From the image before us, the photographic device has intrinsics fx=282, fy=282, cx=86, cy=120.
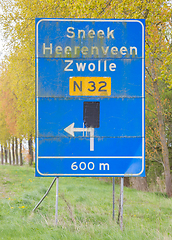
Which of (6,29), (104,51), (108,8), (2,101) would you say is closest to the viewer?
(104,51)

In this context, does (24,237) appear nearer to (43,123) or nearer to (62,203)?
(43,123)

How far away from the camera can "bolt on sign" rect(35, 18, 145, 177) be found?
179 inches

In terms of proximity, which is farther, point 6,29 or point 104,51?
point 6,29

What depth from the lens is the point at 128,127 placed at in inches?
180

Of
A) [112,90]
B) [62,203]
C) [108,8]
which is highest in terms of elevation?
[108,8]

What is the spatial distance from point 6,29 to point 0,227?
9.19m

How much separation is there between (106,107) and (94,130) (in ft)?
1.38

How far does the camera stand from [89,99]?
4582 millimetres

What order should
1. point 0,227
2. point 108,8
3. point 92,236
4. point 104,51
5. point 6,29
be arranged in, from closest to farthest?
point 92,236, point 104,51, point 0,227, point 108,8, point 6,29

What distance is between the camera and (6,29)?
1204 cm

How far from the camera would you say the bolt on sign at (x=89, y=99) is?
4.54 metres

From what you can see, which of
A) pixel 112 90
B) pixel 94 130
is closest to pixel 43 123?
pixel 94 130

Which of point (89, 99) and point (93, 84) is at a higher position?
point (93, 84)

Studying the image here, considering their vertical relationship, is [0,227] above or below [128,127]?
below
